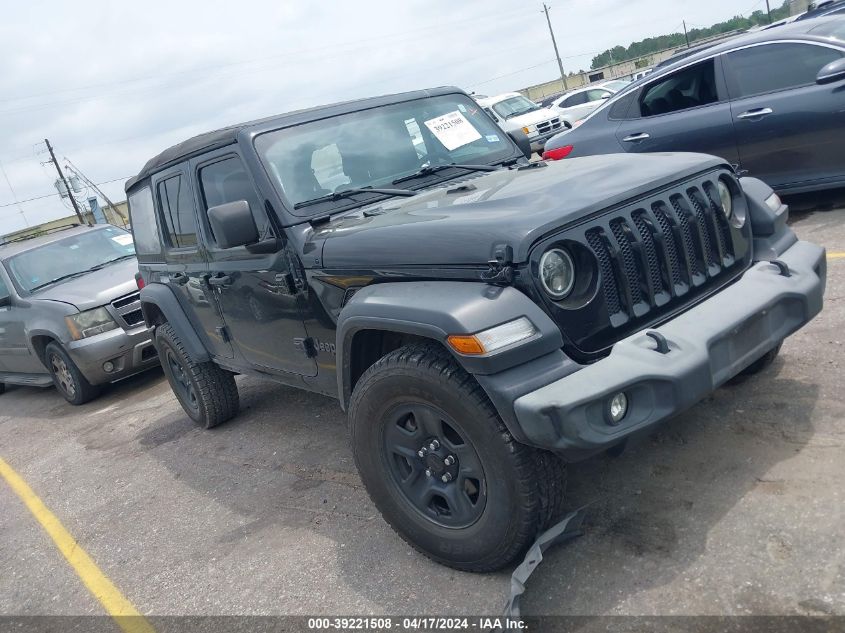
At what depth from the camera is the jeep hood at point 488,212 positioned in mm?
2773

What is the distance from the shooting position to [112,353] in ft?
24.6

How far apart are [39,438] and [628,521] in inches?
240

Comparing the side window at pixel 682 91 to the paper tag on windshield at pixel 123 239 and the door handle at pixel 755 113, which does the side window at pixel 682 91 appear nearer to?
the door handle at pixel 755 113

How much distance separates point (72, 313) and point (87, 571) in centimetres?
408

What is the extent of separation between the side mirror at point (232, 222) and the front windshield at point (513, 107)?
16.8m

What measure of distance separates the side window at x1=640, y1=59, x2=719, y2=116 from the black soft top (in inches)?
122

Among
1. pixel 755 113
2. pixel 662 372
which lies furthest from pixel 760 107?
pixel 662 372

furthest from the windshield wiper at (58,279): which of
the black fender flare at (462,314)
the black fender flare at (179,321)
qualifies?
the black fender flare at (462,314)

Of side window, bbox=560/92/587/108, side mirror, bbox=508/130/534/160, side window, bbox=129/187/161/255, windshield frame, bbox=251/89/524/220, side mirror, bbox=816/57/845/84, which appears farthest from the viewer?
side window, bbox=560/92/587/108

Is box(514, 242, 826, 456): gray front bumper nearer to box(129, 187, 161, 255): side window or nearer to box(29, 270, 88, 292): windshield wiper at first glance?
box(129, 187, 161, 255): side window

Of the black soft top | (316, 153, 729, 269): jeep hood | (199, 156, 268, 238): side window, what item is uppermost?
the black soft top

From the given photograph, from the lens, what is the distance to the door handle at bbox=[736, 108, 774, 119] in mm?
6340

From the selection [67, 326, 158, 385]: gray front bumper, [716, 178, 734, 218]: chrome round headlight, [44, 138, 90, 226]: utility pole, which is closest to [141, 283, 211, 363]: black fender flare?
[67, 326, 158, 385]: gray front bumper

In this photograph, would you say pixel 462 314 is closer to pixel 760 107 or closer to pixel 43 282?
pixel 760 107
